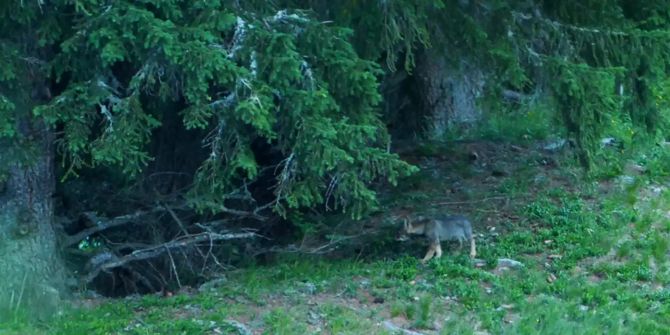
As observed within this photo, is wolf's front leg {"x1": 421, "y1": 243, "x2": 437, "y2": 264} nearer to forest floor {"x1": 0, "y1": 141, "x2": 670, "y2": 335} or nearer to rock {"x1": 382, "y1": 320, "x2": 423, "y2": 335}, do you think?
forest floor {"x1": 0, "y1": 141, "x2": 670, "y2": 335}

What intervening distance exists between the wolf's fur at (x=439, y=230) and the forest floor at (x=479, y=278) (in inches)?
7.0

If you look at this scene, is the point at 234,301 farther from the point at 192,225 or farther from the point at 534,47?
the point at 534,47

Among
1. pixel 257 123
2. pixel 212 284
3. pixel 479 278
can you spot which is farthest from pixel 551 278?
pixel 257 123

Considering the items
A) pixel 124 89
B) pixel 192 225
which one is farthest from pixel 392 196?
pixel 124 89

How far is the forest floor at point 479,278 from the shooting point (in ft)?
35.9

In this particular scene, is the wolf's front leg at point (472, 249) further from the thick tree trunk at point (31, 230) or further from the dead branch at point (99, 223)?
the thick tree trunk at point (31, 230)

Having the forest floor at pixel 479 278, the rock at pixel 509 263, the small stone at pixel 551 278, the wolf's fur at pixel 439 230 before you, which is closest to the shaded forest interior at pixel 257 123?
the forest floor at pixel 479 278

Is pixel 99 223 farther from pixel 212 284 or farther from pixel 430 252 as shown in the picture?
pixel 430 252

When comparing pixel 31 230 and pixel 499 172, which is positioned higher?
pixel 499 172

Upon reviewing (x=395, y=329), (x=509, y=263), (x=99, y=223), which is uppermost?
(x=99, y=223)

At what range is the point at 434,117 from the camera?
55.6ft

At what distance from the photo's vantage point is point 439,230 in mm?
12672

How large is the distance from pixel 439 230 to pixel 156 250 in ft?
9.94

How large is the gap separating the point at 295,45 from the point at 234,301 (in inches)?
103
